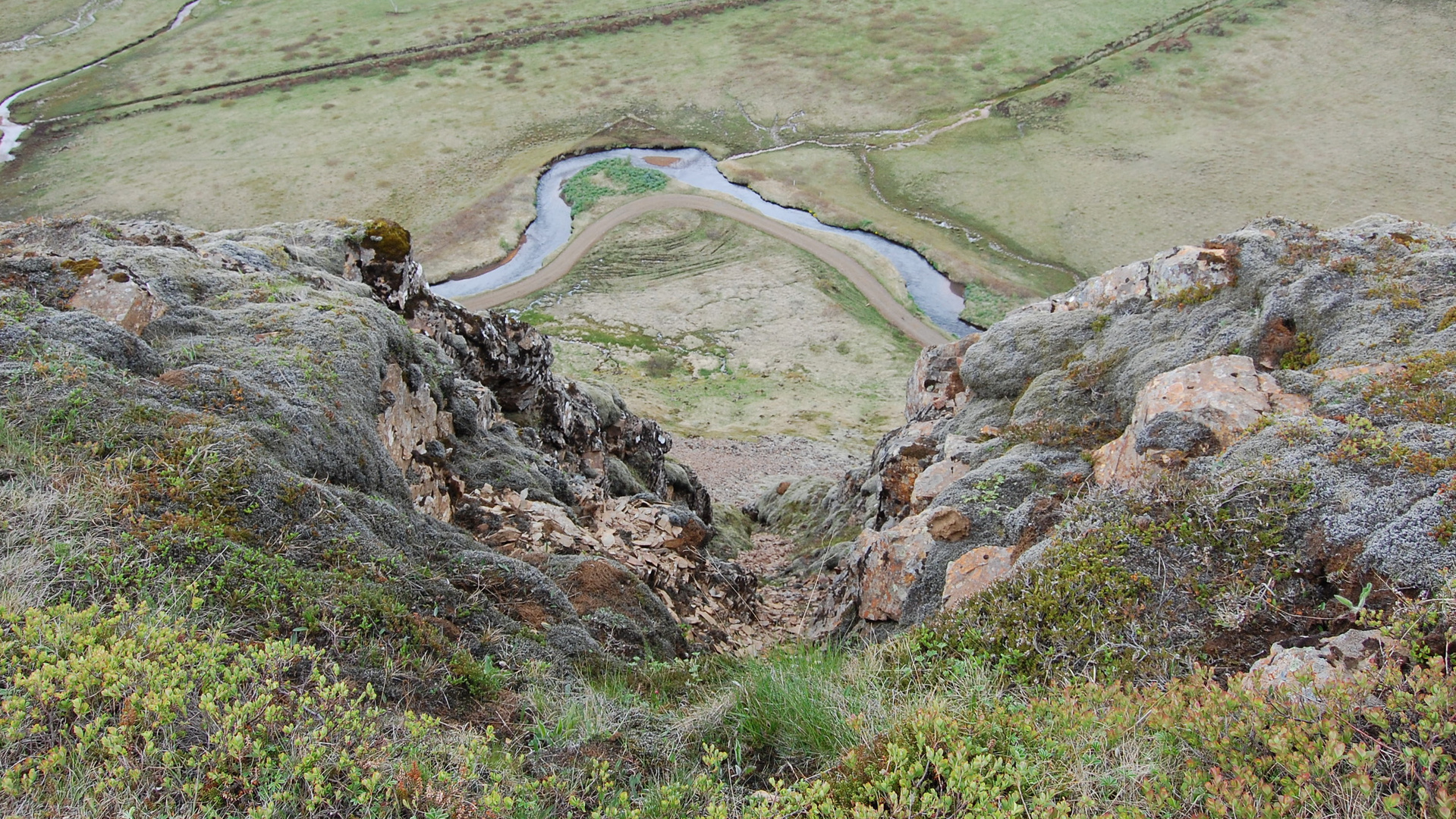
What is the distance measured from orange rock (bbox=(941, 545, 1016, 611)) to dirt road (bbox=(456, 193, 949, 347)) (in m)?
51.9

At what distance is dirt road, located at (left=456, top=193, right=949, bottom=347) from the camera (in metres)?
68.3

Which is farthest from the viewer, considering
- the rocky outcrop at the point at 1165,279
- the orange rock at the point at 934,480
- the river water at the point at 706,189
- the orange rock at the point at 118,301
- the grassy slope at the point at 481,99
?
the grassy slope at the point at 481,99

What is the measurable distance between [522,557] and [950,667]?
867 centimetres

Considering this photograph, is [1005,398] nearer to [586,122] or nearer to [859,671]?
[859,671]

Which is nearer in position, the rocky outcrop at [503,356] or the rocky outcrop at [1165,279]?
the rocky outcrop at [1165,279]

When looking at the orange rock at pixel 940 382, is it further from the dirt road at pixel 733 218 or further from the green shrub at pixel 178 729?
the dirt road at pixel 733 218

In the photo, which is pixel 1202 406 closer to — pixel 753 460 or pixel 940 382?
pixel 940 382

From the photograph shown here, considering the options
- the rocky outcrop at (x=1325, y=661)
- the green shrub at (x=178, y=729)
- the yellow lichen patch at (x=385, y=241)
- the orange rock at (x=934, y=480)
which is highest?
the green shrub at (x=178, y=729)

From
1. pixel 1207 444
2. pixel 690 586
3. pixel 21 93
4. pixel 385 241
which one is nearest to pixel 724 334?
pixel 385 241

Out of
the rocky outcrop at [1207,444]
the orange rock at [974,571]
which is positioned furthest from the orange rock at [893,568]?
the orange rock at [974,571]

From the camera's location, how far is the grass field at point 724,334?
55094 millimetres

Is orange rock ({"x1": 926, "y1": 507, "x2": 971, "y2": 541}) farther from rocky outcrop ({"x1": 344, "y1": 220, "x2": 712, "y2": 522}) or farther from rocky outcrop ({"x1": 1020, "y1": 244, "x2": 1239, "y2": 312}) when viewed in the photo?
rocky outcrop ({"x1": 344, "y1": 220, "x2": 712, "y2": 522})

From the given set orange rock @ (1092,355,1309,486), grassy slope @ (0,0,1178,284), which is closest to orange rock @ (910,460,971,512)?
orange rock @ (1092,355,1309,486)

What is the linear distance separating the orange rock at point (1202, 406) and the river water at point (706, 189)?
173 feet
